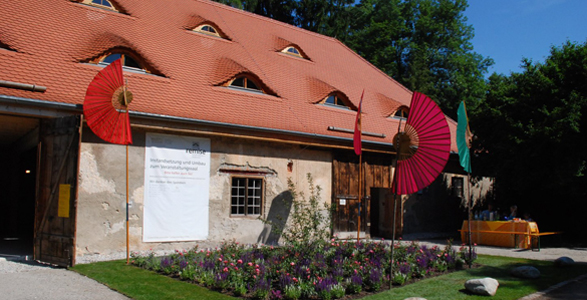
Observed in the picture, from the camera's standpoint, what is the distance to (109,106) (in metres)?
10.9

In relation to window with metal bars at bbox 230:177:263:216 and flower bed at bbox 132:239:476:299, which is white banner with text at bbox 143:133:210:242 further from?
flower bed at bbox 132:239:476:299

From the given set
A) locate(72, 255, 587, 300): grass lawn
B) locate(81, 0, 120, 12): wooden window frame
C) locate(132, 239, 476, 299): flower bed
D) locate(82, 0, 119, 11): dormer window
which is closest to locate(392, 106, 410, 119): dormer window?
locate(132, 239, 476, 299): flower bed

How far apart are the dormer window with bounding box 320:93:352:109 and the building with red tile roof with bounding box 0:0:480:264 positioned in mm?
73

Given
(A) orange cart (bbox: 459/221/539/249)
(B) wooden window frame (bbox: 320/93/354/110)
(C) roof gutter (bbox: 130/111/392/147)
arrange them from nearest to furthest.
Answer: (C) roof gutter (bbox: 130/111/392/147) < (A) orange cart (bbox: 459/221/539/249) < (B) wooden window frame (bbox: 320/93/354/110)

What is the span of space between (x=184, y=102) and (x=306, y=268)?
21.9ft

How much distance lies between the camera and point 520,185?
16547mm

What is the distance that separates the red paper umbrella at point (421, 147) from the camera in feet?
27.0

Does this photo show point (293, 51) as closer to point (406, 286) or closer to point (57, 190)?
point (57, 190)

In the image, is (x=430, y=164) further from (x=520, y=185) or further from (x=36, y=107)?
Answer: (x=520, y=185)

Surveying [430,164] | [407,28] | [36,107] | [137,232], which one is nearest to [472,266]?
[430,164]

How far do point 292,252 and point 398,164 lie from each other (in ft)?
10.4

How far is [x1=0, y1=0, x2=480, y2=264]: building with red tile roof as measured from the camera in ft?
38.4

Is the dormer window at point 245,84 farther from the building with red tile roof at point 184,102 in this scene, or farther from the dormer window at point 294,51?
the dormer window at point 294,51

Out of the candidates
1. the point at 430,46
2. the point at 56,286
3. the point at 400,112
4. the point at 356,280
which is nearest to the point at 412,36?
the point at 430,46
